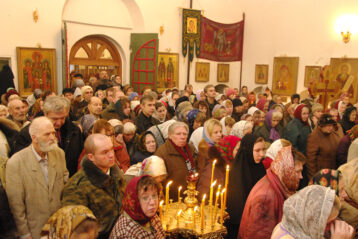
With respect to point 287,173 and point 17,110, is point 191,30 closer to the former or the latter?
point 17,110

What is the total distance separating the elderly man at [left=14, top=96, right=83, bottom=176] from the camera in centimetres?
391

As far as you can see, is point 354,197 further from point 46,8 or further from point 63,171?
point 46,8

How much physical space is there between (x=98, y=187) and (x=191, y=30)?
13868mm

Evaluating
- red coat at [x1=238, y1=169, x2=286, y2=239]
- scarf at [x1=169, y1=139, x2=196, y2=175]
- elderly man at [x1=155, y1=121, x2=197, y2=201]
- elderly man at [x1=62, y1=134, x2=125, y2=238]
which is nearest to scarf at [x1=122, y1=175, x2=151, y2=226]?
elderly man at [x1=62, y1=134, x2=125, y2=238]

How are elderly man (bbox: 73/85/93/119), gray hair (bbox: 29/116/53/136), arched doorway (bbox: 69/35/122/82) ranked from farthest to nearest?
arched doorway (bbox: 69/35/122/82)
elderly man (bbox: 73/85/93/119)
gray hair (bbox: 29/116/53/136)

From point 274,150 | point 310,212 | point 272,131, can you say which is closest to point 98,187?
point 310,212

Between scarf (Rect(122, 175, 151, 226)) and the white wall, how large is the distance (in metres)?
9.99

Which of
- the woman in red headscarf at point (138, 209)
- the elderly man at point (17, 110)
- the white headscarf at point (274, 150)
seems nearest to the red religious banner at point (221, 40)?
the elderly man at point (17, 110)

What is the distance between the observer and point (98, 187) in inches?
118

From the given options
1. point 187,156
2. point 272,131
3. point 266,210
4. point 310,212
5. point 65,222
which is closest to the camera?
point 310,212

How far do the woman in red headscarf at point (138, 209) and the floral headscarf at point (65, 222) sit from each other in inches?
14.4

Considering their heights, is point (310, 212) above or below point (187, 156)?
above

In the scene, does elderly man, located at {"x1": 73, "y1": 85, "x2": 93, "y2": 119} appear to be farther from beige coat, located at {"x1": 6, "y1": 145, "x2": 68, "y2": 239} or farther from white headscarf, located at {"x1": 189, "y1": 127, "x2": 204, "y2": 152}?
beige coat, located at {"x1": 6, "y1": 145, "x2": 68, "y2": 239}

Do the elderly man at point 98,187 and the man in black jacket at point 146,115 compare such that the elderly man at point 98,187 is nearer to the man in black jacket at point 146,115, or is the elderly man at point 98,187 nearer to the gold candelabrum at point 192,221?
the gold candelabrum at point 192,221
